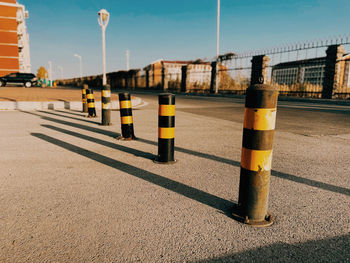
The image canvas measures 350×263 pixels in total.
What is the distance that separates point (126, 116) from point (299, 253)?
13.2 ft

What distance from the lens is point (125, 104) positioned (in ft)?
17.1

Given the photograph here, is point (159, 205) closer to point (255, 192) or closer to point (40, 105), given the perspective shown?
point (255, 192)

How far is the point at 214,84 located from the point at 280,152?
2350 cm

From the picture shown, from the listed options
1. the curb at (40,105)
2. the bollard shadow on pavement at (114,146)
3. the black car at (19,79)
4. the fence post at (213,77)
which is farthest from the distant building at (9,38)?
Result: the bollard shadow on pavement at (114,146)

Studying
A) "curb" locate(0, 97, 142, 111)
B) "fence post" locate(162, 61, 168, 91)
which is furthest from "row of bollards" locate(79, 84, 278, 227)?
"fence post" locate(162, 61, 168, 91)

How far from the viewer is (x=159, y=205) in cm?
252

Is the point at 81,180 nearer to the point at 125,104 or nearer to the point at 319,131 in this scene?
the point at 125,104

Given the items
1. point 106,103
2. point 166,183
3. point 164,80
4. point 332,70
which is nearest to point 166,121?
point 166,183

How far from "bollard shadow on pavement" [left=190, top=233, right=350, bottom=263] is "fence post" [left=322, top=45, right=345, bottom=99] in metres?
18.9

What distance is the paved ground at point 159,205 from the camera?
184 cm

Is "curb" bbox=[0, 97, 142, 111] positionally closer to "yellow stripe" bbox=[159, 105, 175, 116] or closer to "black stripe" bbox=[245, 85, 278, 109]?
"yellow stripe" bbox=[159, 105, 175, 116]

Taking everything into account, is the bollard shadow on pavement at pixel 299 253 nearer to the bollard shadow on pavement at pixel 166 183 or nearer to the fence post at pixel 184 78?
the bollard shadow on pavement at pixel 166 183

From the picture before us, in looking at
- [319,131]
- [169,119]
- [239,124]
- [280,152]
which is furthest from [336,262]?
[239,124]

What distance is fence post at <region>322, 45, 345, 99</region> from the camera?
17828 mm
